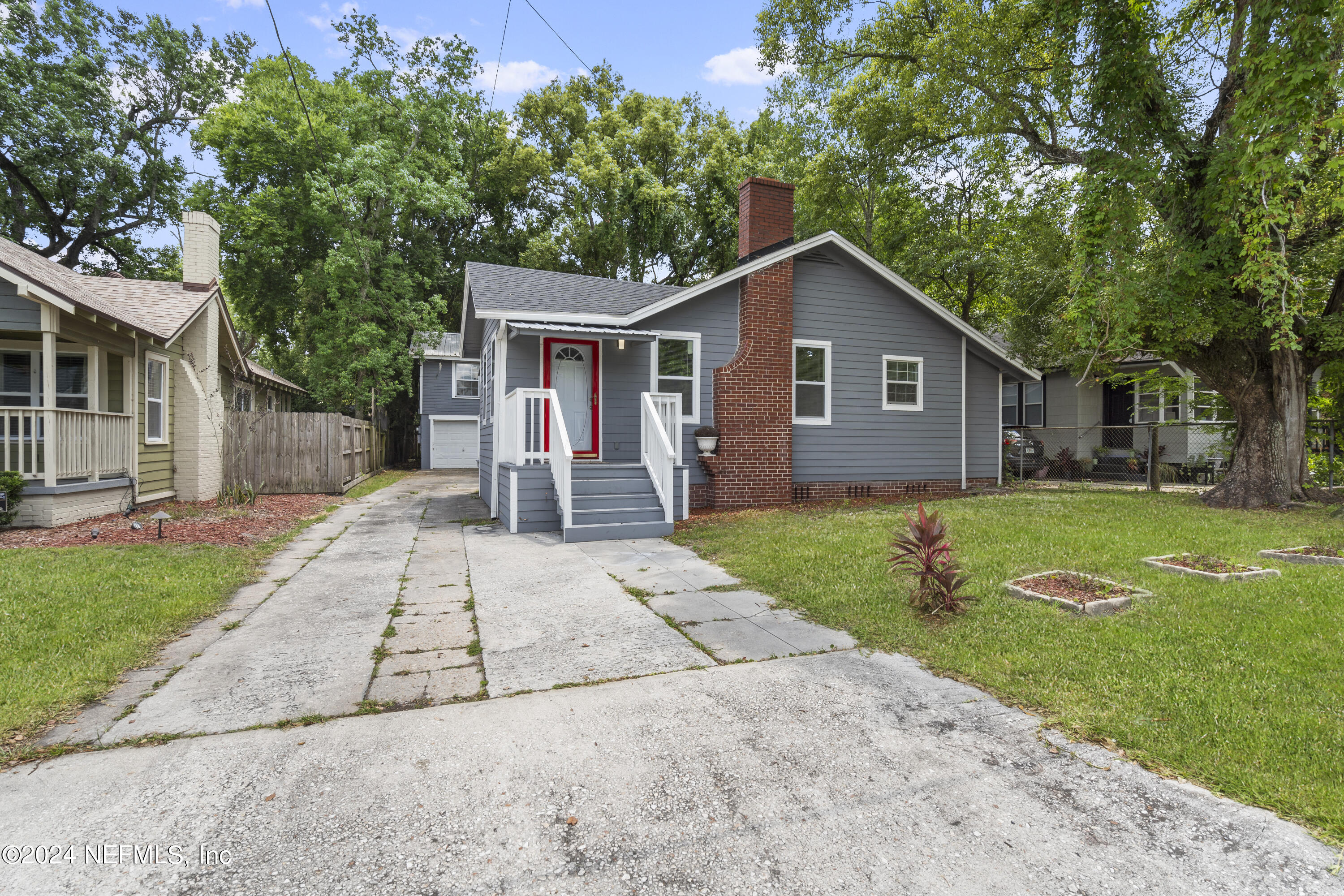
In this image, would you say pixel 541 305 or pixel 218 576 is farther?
pixel 541 305

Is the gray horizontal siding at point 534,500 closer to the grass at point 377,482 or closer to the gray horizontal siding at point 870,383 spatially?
the gray horizontal siding at point 870,383

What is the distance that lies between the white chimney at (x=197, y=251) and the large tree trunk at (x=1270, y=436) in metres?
19.2

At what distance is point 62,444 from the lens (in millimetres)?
8297

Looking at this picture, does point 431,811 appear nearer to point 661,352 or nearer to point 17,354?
point 661,352

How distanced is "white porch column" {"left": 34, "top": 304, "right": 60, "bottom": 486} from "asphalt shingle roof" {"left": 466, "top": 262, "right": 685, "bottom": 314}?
545 cm

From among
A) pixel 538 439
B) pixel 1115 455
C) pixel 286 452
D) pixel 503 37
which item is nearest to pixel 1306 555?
pixel 538 439

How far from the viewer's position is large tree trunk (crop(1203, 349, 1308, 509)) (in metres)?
10.4

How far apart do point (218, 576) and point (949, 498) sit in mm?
11831

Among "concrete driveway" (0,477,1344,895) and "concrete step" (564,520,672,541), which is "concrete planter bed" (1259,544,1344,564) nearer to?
"concrete driveway" (0,477,1344,895)

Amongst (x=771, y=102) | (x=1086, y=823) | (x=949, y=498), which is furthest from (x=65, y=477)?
(x=771, y=102)

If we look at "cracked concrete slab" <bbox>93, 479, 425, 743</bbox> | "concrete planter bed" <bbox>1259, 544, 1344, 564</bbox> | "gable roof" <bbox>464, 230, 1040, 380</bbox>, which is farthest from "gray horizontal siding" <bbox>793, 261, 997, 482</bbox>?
"cracked concrete slab" <bbox>93, 479, 425, 743</bbox>

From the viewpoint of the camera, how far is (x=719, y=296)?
11414 millimetres

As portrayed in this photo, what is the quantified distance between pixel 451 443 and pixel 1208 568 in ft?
78.0

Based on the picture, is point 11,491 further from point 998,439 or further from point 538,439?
point 998,439
